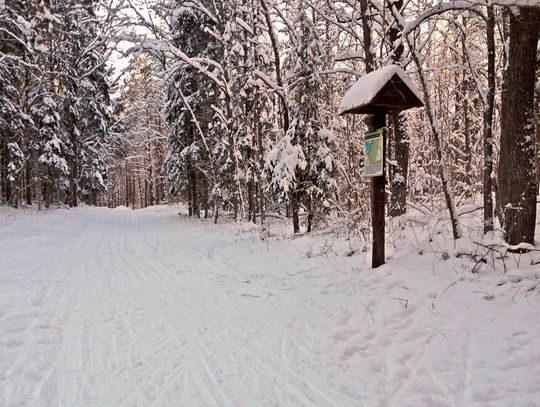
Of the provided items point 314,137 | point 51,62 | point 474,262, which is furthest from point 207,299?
point 51,62

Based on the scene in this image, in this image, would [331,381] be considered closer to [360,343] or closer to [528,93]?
[360,343]

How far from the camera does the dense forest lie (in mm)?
5964

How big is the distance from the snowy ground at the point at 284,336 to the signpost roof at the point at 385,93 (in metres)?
2.33

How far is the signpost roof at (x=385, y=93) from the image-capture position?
6.00 m

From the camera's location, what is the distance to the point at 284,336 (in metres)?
4.87

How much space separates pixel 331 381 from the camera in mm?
3766

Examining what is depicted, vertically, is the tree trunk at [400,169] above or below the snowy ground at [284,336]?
above

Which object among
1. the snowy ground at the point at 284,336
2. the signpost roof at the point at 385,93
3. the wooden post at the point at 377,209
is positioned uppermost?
the signpost roof at the point at 385,93

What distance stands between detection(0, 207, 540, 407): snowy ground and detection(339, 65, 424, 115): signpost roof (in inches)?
91.5

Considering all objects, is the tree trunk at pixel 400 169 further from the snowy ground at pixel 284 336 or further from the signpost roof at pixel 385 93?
the signpost roof at pixel 385 93

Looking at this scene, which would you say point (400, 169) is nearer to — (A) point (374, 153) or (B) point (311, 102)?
(B) point (311, 102)

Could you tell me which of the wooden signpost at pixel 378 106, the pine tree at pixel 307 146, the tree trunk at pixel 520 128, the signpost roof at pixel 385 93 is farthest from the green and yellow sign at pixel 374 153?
the pine tree at pixel 307 146

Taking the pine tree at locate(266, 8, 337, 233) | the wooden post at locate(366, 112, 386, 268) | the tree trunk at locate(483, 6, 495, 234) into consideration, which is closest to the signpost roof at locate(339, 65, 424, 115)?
the wooden post at locate(366, 112, 386, 268)

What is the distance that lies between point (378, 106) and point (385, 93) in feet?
0.76
